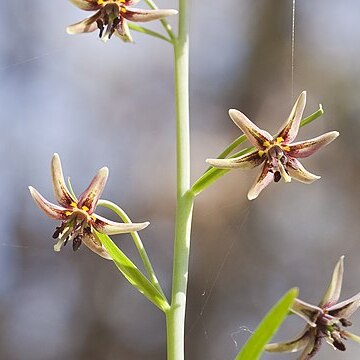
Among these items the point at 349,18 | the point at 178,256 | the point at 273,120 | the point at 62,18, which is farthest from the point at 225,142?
the point at 178,256

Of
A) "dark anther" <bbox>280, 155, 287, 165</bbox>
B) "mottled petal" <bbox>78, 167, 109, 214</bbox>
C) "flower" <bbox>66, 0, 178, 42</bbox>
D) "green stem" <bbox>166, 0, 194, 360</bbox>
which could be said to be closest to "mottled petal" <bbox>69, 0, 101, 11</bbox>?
"flower" <bbox>66, 0, 178, 42</bbox>

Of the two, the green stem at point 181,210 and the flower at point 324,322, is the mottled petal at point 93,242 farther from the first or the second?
the flower at point 324,322

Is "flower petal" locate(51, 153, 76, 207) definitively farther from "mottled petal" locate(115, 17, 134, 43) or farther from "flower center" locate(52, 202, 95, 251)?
"mottled petal" locate(115, 17, 134, 43)

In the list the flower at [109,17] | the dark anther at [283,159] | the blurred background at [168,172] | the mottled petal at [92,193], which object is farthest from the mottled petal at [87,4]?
the blurred background at [168,172]

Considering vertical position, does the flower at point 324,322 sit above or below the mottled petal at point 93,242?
below

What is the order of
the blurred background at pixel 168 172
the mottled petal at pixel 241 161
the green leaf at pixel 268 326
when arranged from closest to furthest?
the green leaf at pixel 268 326
the mottled petal at pixel 241 161
the blurred background at pixel 168 172

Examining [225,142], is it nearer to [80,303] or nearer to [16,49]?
[80,303]
